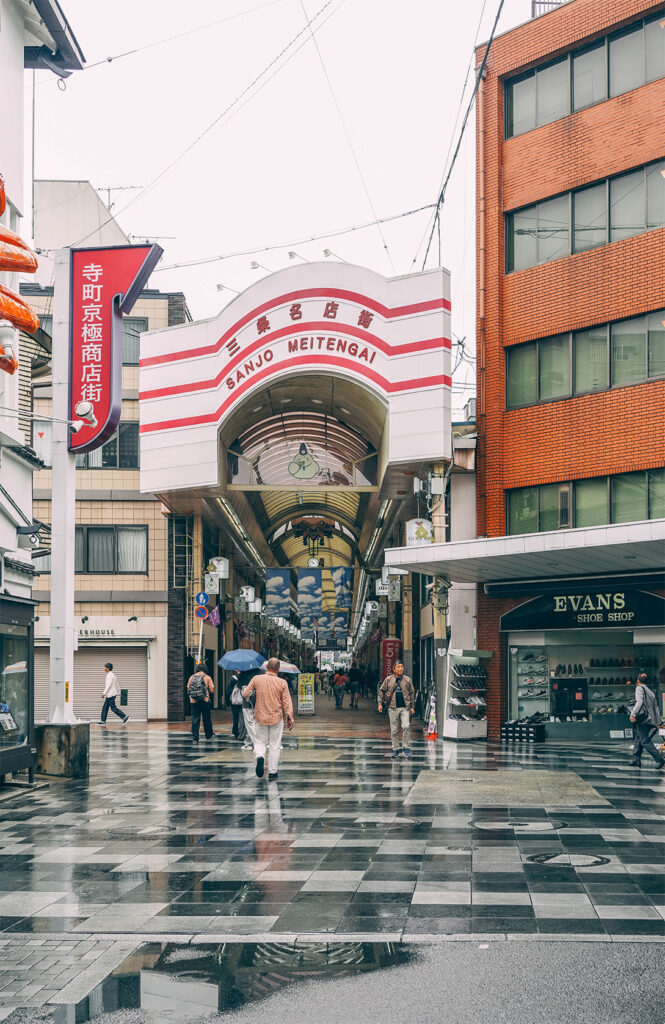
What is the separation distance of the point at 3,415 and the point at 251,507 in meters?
24.4

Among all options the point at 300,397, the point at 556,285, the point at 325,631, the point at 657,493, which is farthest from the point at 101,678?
the point at 657,493

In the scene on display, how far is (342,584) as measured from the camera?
134 feet

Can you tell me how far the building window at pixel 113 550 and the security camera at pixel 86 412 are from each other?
64.9ft

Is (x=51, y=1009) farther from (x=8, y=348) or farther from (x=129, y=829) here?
(x=8, y=348)

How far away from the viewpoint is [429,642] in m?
37.4

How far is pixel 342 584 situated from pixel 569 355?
53.9 ft

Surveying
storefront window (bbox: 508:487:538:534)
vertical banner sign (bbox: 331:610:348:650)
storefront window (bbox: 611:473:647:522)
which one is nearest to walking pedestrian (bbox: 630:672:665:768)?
storefront window (bbox: 611:473:647:522)

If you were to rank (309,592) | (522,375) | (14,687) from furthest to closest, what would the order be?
(309,592), (522,375), (14,687)

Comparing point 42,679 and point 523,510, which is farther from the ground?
point 523,510

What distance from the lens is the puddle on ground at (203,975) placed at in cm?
621

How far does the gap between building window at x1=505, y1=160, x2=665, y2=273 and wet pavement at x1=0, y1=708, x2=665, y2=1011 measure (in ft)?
42.3

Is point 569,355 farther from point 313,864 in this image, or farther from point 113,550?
point 313,864

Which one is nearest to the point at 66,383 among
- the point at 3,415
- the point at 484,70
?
the point at 3,415


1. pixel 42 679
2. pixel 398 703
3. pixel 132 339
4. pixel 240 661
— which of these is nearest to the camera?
Answer: pixel 398 703
